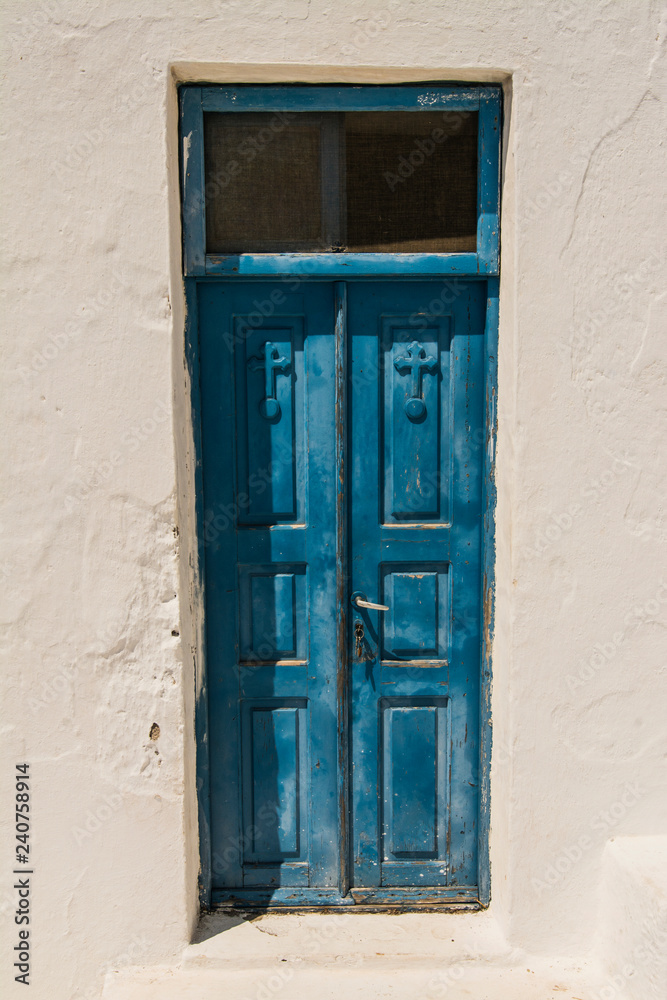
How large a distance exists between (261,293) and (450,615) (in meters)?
1.38

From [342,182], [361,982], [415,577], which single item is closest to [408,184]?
[342,182]

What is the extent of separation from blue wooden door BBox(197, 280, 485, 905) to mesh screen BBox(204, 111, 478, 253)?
0.17m

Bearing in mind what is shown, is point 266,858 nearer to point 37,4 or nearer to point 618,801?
point 618,801

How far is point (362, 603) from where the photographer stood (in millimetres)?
2570

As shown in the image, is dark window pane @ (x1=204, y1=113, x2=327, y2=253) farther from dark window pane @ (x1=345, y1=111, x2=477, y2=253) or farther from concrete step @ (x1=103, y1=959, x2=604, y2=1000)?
concrete step @ (x1=103, y1=959, x2=604, y2=1000)

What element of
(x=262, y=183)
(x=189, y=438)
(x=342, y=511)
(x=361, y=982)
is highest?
(x=262, y=183)

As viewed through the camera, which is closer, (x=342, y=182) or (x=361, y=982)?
(x=361, y=982)

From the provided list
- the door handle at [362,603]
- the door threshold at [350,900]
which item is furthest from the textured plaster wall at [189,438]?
the door handle at [362,603]

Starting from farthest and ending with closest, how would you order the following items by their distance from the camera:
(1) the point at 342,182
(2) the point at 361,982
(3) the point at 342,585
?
(3) the point at 342,585
(1) the point at 342,182
(2) the point at 361,982

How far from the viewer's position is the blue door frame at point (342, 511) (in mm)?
2408

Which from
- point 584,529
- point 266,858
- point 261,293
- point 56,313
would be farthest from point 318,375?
point 266,858

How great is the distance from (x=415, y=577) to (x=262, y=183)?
60.1 inches

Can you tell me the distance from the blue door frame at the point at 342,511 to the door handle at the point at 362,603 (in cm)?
3

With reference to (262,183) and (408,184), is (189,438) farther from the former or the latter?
(408,184)
